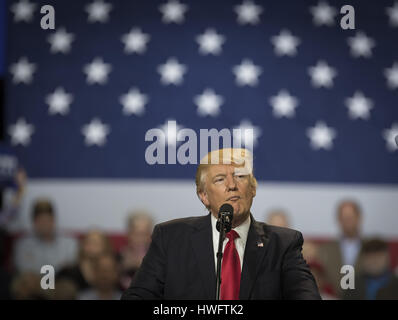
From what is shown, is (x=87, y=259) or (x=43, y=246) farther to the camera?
(x=43, y=246)

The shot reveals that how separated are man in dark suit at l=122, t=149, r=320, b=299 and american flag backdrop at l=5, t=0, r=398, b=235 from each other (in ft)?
6.50

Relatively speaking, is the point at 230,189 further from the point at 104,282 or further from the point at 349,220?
the point at 349,220

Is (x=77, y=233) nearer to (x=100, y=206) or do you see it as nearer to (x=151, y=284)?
(x=100, y=206)

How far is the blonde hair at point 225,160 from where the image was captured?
2.25m

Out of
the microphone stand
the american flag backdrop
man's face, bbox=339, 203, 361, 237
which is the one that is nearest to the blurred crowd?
man's face, bbox=339, 203, 361, 237

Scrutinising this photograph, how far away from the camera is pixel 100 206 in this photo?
4297mm

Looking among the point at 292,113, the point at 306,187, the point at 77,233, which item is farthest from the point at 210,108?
the point at 77,233

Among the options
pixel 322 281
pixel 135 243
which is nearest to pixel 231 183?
pixel 135 243

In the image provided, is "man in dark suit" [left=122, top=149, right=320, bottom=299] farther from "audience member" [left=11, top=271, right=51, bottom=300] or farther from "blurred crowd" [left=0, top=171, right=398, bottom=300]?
"audience member" [left=11, top=271, right=51, bottom=300]

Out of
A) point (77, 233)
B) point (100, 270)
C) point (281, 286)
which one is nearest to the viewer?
point (281, 286)

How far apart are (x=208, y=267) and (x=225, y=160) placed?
1.36 ft

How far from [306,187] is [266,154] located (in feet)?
1.34

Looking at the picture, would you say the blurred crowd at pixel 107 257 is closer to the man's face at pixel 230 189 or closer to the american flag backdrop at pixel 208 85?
the american flag backdrop at pixel 208 85

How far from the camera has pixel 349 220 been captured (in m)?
4.34
